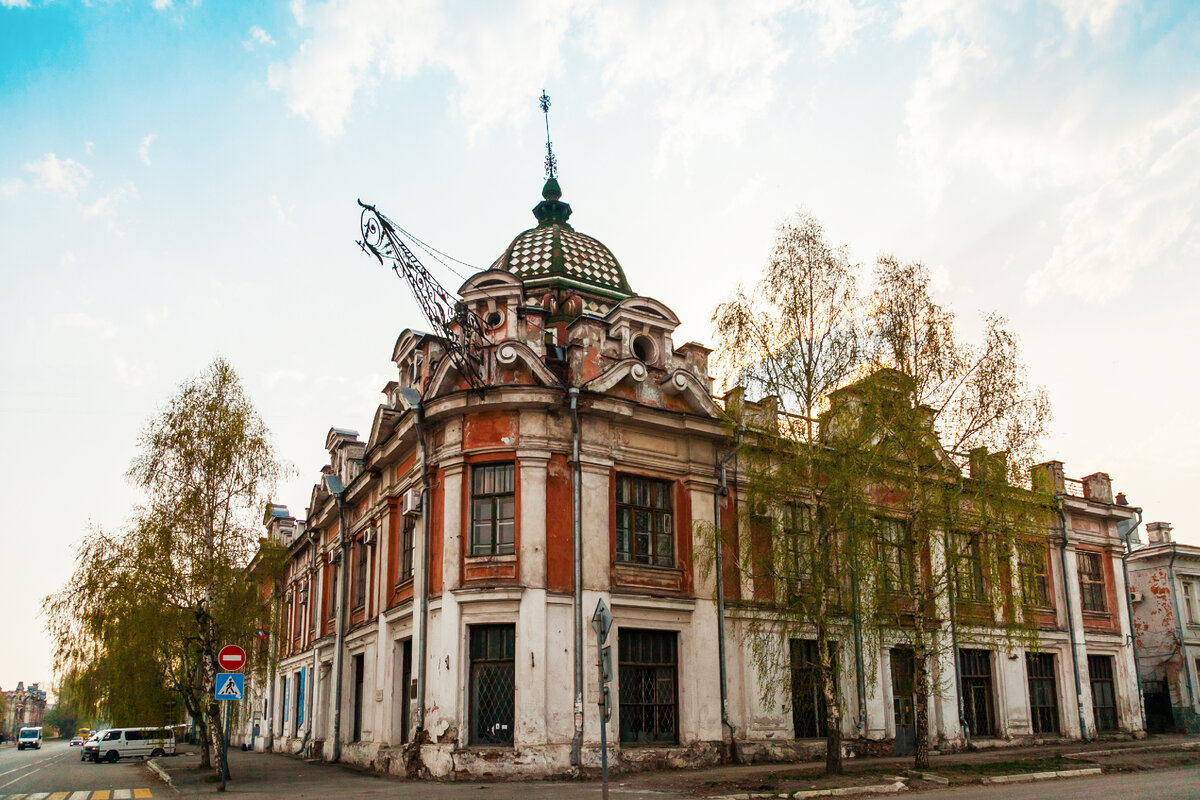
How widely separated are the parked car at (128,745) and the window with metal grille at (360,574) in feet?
58.2

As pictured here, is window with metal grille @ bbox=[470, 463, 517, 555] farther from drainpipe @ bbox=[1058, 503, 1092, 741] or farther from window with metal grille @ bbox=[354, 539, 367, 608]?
drainpipe @ bbox=[1058, 503, 1092, 741]

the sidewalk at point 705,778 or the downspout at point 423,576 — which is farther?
the downspout at point 423,576

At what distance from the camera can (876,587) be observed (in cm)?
1855

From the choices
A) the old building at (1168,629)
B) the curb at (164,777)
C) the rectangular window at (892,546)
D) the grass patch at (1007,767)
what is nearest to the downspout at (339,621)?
the curb at (164,777)

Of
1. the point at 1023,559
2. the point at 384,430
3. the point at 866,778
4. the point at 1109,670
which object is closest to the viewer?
the point at 866,778

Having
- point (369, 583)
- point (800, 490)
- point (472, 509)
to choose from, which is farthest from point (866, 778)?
point (369, 583)

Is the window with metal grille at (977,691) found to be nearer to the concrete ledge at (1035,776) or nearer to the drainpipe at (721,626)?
the concrete ledge at (1035,776)

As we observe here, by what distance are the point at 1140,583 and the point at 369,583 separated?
2939 centimetres

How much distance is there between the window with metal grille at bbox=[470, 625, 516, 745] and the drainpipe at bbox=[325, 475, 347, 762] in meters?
9.68

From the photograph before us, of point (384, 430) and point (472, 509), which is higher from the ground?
point (384, 430)

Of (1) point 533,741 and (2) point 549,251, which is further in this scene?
(2) point 549,251

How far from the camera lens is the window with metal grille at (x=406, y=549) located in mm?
23375

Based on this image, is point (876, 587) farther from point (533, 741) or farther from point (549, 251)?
point (549, 251)

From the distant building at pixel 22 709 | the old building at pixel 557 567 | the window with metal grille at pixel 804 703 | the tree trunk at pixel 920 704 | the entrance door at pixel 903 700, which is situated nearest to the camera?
the tree trunk at pixel 920 704
